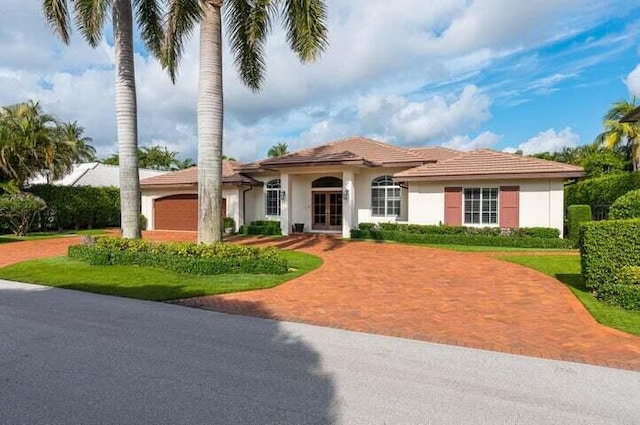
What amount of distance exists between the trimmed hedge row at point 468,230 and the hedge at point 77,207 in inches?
727

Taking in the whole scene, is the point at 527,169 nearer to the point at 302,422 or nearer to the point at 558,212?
the point at 558,212

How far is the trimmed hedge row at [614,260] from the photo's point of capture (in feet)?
25.3

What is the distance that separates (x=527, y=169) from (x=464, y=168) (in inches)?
103


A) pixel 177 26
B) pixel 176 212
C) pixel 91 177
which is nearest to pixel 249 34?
pixel 177 26

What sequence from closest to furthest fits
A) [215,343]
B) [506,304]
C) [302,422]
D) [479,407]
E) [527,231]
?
[302,422], [479,407], [215,343], [506,304], [527,231]

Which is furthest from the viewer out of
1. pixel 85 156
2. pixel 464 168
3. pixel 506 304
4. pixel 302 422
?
pixel 85 156

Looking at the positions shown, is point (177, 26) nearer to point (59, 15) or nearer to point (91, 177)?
point (59, 15)

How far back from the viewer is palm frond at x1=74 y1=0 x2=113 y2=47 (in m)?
13.3

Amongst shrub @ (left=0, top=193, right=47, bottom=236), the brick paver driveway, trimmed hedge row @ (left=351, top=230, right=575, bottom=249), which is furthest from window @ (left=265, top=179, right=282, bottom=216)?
the brick paver driveway

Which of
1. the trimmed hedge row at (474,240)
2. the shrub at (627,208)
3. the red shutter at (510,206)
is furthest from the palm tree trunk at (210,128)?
the red shutter at (510,206)

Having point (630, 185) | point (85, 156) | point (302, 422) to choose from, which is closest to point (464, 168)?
point (630, 185)

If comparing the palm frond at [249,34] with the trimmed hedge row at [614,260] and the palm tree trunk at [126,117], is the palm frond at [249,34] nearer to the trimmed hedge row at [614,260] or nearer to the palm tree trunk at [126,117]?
the palm tree trunk at [126,117]

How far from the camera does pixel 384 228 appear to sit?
21453mm

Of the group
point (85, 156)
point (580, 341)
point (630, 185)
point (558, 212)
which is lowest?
point (580, 341)
